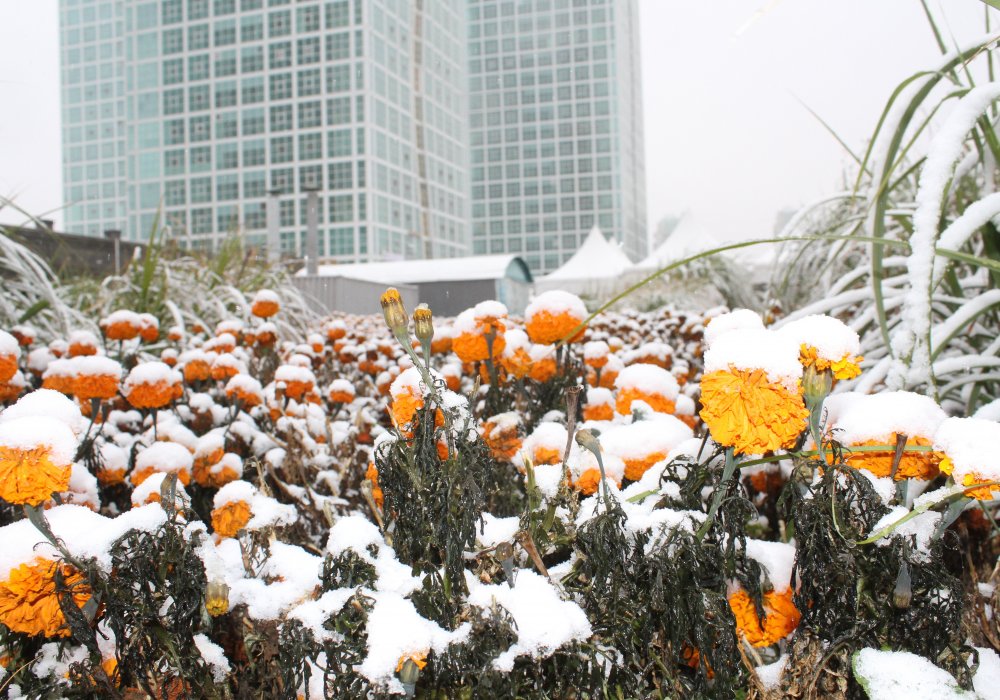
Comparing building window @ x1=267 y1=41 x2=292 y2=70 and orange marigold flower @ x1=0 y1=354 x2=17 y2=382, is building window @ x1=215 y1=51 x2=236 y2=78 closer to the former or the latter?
building window @ x1=267 y1=41 x2=292 y2=70

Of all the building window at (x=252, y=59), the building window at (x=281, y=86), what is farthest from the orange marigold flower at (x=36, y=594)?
the building window at (x=252, y=59)

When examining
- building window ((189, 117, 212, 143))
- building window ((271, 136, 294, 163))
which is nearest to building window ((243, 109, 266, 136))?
building window ((271, 136, 294, 163))

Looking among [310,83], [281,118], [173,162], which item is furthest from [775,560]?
[173,162]

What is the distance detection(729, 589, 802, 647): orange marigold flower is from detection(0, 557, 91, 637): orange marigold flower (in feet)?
2.15

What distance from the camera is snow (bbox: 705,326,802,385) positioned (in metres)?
0.60

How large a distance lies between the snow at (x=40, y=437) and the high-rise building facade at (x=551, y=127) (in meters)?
62.7

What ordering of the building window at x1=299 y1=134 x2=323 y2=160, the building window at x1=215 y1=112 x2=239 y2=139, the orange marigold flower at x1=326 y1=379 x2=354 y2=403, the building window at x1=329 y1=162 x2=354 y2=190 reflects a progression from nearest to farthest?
the orange marigold flower at x1=326 y1=379 x2=354 y2=403 < the building window at x1=329 y1=162 x2=354 y2=190 < the building window at x1=299 y1=134 x2=323 y2=160 < the building window at x1=215 y1=112 x2=239 y2=139

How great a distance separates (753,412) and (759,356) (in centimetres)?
5

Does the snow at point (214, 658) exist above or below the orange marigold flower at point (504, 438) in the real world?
below

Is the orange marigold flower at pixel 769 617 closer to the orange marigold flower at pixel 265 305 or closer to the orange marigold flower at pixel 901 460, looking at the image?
the orange marigold flower at pixel 901 460

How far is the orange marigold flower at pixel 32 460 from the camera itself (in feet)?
2.09

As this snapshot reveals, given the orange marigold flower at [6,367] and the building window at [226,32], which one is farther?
the building window at [226,32]

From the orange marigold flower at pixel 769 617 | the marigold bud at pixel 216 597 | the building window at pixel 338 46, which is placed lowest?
the orange marigold flower at pixel 769 617

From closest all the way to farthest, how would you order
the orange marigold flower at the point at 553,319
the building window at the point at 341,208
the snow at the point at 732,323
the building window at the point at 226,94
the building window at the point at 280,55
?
the snow at the point at 732,323, the orange marigold flower at the point at 553,319, the building window at the point at 341,208, the building window at the point at 280,55, the building window at the point at 226,94
